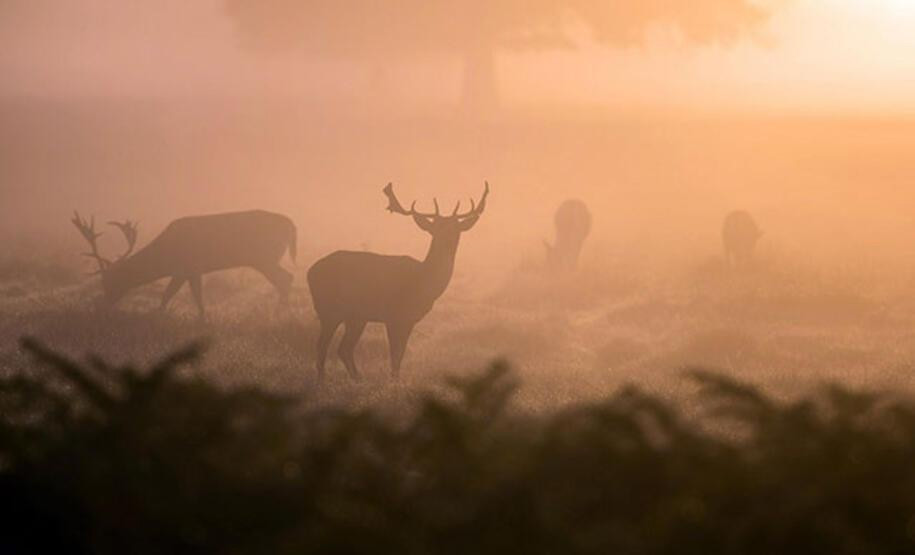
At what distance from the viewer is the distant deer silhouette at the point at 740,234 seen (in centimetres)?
2114

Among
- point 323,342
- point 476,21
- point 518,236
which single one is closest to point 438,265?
point 323,342

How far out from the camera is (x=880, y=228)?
27.5 meters

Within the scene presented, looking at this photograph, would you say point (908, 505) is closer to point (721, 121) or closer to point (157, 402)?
point (157, 402)

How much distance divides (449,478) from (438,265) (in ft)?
36.9

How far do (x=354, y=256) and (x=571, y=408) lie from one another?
11506 millimetres

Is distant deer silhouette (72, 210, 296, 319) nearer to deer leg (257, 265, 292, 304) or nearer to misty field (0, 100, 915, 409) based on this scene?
deer leg (257, 265, 292, 304)

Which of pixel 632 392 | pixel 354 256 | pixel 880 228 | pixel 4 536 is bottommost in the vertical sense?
pixel 880 228

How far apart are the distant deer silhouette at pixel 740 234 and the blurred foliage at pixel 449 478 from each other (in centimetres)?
1951

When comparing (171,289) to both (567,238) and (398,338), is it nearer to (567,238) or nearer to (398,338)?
(398,338)

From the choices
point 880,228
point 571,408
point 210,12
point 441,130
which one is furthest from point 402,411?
point 210,12

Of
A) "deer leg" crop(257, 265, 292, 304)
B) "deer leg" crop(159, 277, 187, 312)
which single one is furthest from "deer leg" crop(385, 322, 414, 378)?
"deer leg" crop(257, 265, 292, 304)

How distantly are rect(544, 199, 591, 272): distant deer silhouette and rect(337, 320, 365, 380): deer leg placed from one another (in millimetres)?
9163

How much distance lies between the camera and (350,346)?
43.4 ft

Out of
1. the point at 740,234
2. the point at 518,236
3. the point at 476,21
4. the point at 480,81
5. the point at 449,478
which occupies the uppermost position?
the point at 476,21
